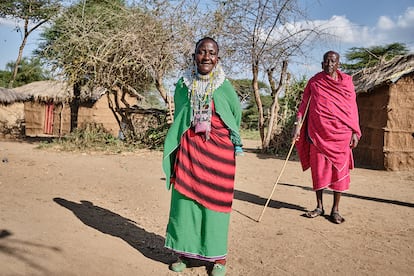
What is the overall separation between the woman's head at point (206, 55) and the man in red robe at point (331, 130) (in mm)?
2009

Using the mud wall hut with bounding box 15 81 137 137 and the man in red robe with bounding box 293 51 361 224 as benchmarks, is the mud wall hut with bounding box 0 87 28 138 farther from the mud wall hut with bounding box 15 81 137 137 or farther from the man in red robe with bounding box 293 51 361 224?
the man in red robe with bounding box 293 51 361 224

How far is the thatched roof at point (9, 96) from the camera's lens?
1603 centimetres

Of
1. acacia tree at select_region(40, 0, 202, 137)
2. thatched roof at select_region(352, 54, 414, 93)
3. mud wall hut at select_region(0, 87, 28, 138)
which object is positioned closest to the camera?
thatched roof at select_region(352, 54, 414, 93)

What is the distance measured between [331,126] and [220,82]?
2.05 metres

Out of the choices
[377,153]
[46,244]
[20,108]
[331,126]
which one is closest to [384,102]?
[377,153]

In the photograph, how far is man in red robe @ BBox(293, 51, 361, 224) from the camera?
435 centimetres

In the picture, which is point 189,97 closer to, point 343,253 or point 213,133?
point 213,133

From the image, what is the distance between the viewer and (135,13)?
10836mm

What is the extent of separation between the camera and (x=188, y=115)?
112 inches

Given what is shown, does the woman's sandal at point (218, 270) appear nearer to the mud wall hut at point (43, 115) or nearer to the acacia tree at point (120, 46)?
the acacia tree at point (120, 46)

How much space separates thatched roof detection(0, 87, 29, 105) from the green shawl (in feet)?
50.7

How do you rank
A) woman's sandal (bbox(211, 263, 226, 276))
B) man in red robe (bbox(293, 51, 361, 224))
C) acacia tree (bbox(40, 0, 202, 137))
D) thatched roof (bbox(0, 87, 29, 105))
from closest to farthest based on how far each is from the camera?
1. woman's sandal (bbox(211, 263, 226, 276))
2. man in red robe (bbox(293, 51, 361, 224))
3. acacia tree (bbox(40, 0, 202, 137))
4. thatched roof (bbox(0, 87, 29, 105))

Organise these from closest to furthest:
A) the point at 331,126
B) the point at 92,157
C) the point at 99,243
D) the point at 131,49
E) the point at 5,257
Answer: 1. the point at 5,257
2. the point at 99,243
3. the point at 331,126
4. the point at 92,157
5. the point at 131,49

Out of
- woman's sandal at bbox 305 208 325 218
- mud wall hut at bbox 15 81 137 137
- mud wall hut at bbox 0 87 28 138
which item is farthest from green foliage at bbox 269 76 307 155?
mud wall hut at bbox 0 87 28 138
